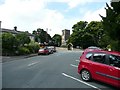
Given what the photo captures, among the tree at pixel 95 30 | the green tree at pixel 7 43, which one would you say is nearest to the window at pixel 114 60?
the green tree at pixel 7 43

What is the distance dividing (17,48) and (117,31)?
23580 mm

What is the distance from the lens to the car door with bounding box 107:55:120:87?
1148cm

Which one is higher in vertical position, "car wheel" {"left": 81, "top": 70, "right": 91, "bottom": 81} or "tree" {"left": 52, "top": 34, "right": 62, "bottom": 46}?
"tree" {"left": 52, "top": 34, "right": 62, "bottom": 46}

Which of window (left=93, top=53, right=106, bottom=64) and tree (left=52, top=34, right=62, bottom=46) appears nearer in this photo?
window (left=93, top=53, right=106, bottom=64)

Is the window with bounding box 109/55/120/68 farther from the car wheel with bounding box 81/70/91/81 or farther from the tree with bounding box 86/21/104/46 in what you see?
the tree with bounding box 86/21/104/46

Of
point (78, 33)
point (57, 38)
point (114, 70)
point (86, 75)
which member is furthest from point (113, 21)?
point (57, 38)

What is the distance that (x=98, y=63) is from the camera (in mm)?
12914

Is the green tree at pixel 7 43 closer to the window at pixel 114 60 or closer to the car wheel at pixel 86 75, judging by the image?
the car wheel at pixel 86 75

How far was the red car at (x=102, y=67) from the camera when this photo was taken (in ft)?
38.4

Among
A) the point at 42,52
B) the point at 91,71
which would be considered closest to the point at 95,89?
the point at 91,71

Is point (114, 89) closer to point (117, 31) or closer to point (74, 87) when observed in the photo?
point (74, 87)

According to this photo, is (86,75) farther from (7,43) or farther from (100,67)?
(7,43)

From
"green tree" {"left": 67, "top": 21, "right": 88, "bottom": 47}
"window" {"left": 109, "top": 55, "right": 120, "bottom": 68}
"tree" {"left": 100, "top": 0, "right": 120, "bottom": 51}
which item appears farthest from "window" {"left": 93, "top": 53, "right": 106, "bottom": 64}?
"green tree" {"left": 67, "top": 21, "right": 88, "bottom": 47}

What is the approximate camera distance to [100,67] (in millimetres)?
12594
